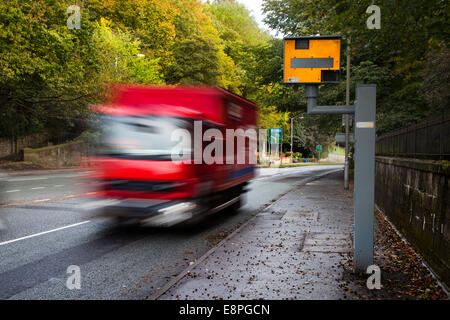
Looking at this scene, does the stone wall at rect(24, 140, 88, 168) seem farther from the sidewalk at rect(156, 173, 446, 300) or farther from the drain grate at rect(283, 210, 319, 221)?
the sidewalk at rect(156, 173, 446, 300)

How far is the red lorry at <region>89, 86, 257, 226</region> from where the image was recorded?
8.42m

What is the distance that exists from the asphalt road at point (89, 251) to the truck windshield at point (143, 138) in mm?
1256

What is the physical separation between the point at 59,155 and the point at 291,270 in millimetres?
34995

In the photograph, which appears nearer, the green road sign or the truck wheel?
the truck wheel

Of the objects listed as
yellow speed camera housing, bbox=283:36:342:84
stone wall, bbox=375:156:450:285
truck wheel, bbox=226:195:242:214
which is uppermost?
yellow speed camera housing, bbox=283:36:342:84

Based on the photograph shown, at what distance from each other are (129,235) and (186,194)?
4.79ft

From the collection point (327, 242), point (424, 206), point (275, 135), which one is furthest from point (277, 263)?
point (275, 135)

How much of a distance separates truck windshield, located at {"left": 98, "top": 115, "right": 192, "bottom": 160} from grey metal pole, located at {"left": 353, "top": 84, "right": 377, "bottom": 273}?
405cm

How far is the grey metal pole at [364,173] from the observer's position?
18.9 ft

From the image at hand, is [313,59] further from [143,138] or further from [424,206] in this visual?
[143,138]

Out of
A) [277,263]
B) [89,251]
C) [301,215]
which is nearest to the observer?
[277,263]

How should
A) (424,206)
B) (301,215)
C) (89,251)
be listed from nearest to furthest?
(424,206), (89,251), (301,215)

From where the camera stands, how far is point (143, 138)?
888cm

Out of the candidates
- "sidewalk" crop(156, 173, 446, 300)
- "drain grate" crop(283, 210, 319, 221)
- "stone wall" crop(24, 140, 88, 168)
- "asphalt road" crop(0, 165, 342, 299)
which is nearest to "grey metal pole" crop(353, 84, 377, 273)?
"sidewalk" crop(156, 173, 446, 300)
